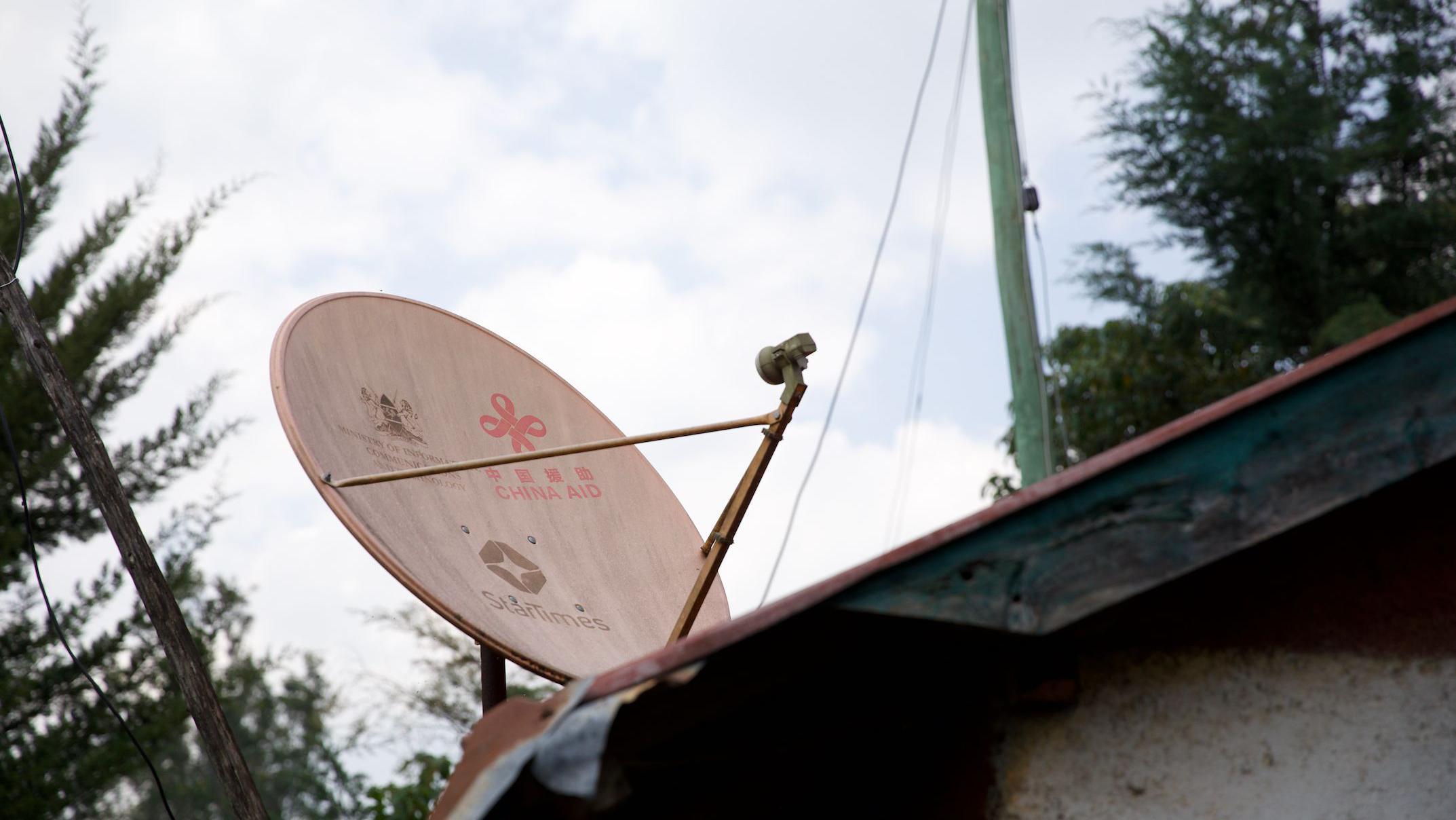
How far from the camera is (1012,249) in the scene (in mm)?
7434

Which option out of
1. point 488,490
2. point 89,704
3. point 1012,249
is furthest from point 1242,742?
point 89,704

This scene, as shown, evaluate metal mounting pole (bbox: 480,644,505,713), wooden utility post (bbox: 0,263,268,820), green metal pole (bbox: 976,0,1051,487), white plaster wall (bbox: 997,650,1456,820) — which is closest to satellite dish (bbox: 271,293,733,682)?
metal mounting pole (bbox: 480,644,505,713)

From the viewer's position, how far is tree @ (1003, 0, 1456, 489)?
1402cm

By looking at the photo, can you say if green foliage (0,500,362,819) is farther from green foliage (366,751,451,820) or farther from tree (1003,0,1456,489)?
tree (1003,0,1456,489)

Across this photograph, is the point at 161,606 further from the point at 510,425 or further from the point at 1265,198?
the point at 1265,198

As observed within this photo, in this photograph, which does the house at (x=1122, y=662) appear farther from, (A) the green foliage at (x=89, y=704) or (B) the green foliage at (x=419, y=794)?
(A) the green foliage at (x=89, y=704)

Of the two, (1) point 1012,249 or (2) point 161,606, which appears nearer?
(2) point 161,606

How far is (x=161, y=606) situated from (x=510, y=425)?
1.18 metres

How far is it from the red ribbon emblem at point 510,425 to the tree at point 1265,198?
33.5 ft

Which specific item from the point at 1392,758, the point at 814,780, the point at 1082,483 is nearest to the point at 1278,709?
the point at 1392,758

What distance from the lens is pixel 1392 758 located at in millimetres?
2152

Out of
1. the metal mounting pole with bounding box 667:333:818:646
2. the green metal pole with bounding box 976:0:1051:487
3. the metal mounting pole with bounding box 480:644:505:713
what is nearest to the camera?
the metal mounting pole with bounding box 667:333:818:646

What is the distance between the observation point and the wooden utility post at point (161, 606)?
404cm

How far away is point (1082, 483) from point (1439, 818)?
83 cm
